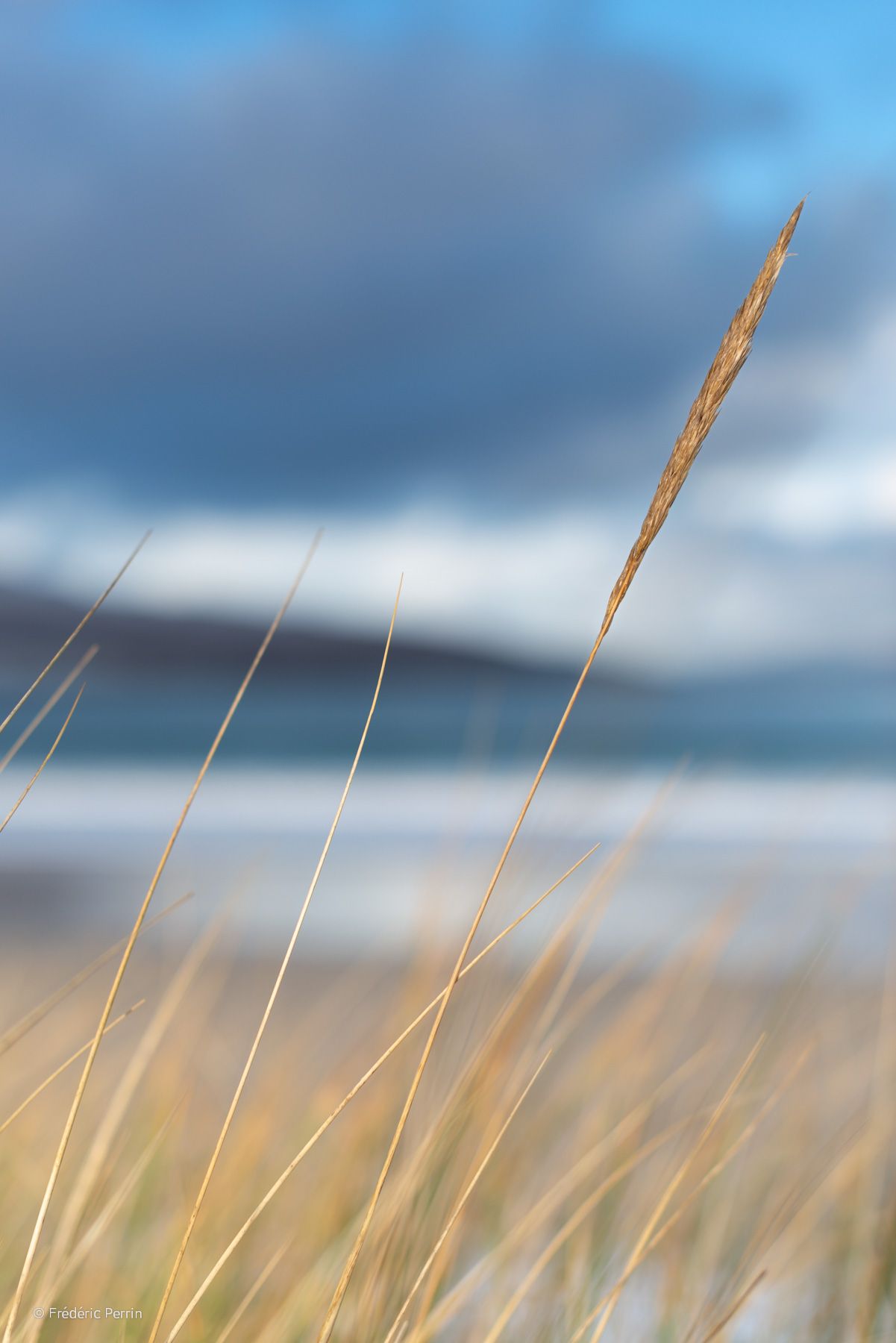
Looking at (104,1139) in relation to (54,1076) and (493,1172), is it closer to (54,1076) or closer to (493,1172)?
(54,1076)

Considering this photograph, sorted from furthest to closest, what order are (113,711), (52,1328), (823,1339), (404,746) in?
(113,711), (404,746), (823,1339), (52,1328)

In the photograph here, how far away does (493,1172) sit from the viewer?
1745 mm

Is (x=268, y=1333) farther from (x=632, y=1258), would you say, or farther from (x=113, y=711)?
(x=113, y=711)

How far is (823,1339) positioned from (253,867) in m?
1.01

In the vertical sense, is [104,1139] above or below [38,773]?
below

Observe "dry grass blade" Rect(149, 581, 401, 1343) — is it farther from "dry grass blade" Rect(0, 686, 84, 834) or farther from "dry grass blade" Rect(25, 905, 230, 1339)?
"dry grass blade" Rect(0, 686, 84, 834)

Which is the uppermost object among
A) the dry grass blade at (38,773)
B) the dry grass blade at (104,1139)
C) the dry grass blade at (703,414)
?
the dry grass blade at (703,414)

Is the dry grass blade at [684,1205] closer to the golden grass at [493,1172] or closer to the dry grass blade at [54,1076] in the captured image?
the golden grass at [493,1172]

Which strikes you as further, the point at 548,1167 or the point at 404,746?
the point at 404,746

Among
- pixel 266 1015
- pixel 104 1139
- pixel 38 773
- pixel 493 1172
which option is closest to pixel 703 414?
pixel 266 1015

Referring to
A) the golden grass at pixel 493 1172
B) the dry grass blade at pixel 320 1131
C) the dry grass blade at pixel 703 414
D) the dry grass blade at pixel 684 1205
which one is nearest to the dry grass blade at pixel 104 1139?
the golden grass at pixel 493 1172

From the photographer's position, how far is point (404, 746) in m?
23.3

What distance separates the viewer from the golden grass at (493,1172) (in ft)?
3.07

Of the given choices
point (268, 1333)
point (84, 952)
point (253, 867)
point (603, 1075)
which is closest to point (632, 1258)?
point (268, 1333)
